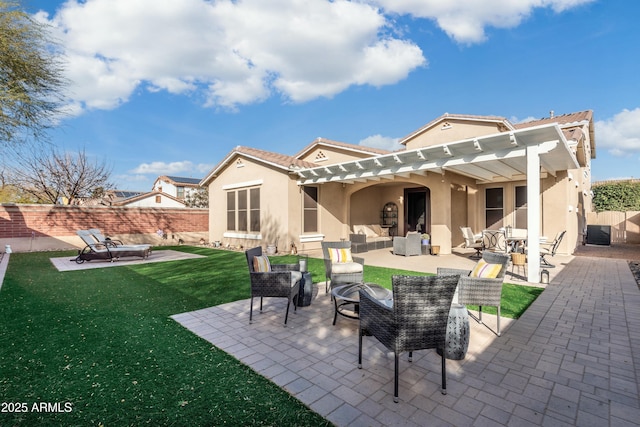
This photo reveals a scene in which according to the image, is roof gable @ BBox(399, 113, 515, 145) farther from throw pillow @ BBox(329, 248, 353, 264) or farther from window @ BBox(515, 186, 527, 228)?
throw pillow @ BBox(329, 248, 353, 264)

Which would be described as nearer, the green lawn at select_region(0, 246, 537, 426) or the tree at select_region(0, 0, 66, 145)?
the green lawn at select_region(0, 246, 537, 426)

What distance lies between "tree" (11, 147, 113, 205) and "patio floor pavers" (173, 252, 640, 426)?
904 inches

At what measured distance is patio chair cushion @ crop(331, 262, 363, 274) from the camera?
5916 millimetres

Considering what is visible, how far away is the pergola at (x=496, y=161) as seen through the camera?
7.29m

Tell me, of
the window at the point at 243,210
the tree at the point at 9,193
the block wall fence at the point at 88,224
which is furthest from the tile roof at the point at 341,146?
the tree at the point at 9,193

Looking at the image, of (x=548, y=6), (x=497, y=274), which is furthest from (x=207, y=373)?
(x=548, y=6)

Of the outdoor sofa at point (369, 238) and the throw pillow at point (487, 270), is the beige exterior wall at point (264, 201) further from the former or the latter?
the throw pillow at point (487, 270)

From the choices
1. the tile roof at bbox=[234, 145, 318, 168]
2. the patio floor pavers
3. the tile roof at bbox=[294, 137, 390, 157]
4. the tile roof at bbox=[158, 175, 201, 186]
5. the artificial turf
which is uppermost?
the tile roof at bbox=[158, 175, 201, 186]

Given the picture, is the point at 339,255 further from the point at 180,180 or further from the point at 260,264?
the point at 180,180

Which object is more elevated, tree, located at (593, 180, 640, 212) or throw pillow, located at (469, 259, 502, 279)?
tree, located at (593, 180, 640, 212)

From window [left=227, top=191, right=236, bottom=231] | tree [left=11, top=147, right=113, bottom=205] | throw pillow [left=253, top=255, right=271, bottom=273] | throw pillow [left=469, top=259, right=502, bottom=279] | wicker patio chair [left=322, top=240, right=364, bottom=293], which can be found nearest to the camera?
throw pillow [left=469, top=259, right=502, bottom=279]

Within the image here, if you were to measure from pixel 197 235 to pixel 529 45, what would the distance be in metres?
19.0

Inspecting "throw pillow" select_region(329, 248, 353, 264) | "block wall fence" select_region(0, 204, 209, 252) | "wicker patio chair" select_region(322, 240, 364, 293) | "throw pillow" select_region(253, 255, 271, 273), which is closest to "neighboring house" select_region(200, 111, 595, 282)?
"block wall fence" select_region(0, 204, 209, 252)

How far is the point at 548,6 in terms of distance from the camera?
919 centimetres
